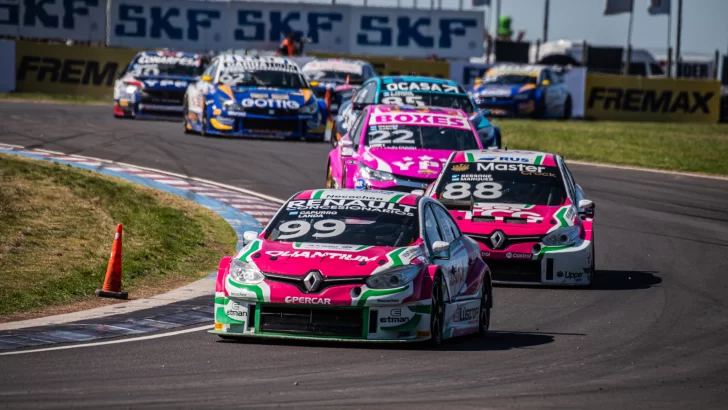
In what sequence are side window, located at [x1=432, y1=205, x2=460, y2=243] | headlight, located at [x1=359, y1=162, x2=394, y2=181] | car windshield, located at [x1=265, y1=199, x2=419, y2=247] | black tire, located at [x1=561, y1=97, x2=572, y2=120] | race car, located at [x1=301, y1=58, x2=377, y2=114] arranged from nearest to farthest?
car windshield, located at [x1=265, y1=199, x2=419, y2=247], side window, located at [x1=432, y1=205, x2=460, y2=243], headlight, located at [x1=359, y1=162, x2=394, y2=181], race car, located at [x1=301, y1=58, x2=377, y2=114], black tire, located at [x1=561, y1=97, x2=572, y2=120]

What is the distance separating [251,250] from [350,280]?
0.95 metres

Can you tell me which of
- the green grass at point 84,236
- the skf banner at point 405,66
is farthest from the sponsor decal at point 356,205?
the skf banner at point 405,66

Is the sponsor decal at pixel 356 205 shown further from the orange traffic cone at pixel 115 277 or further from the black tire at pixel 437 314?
the orange traffic cone at pixel 115 277

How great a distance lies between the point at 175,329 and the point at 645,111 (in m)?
34.5

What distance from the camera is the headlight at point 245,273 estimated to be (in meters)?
10.2

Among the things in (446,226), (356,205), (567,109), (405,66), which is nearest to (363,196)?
(356,205)

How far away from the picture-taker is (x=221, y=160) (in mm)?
24641

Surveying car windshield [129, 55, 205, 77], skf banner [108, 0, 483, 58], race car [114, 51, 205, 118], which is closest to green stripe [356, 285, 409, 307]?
race car [114, 51, 205, 118]

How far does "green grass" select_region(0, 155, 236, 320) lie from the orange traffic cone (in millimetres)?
183

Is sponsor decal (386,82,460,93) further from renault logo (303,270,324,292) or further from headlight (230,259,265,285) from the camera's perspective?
renault logo (303,270,324,292)

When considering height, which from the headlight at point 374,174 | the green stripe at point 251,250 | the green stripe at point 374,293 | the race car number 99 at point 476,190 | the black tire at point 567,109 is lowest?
the black tire at point 567,109

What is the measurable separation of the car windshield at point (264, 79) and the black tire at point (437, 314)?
17.4 meters

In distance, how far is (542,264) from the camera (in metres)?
14.4

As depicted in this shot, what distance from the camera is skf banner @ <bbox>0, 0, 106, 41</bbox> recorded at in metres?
43.2
